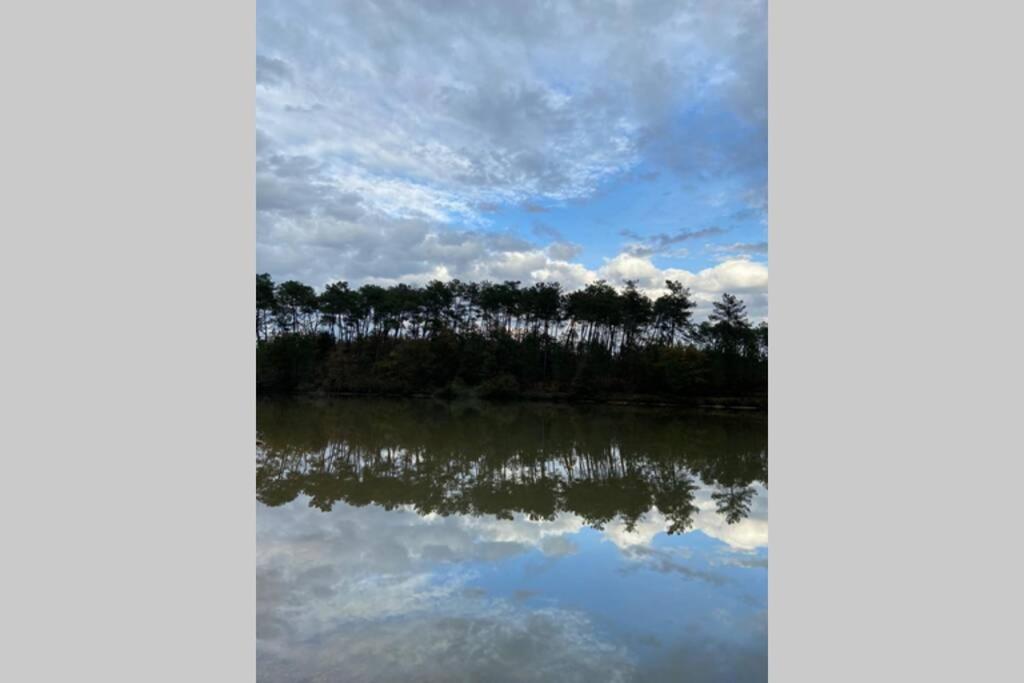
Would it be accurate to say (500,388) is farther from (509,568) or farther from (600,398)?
(509,568)

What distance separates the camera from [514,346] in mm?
38250

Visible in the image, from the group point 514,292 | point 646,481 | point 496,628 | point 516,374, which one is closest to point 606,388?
point 516,374

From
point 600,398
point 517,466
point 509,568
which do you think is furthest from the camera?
point 600,398

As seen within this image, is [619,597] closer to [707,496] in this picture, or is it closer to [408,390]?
[707,496]

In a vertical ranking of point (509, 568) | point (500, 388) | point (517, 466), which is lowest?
point (500, 388)

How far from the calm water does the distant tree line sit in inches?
794

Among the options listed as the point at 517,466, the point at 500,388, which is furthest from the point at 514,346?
the point at 517,466

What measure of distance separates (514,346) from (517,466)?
2660 centimetres

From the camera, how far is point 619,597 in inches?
189

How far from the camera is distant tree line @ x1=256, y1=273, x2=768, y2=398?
32.5 m

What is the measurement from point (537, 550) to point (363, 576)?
6.46ft

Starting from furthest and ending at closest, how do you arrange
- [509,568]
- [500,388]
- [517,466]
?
[500,388], [517,466], [509,568]

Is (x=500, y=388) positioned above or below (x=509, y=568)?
below

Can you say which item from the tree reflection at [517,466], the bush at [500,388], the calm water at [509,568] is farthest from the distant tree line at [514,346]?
the calm water at [509,568]
